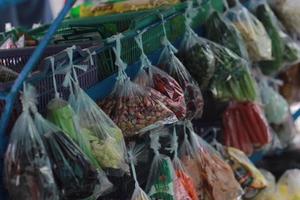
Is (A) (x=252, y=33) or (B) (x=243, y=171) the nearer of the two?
(B) (x=243, y=171)

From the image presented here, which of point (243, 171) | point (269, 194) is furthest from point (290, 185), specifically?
point (243, 171)

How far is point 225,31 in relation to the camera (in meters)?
2.22

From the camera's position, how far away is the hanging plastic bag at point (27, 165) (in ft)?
4.36

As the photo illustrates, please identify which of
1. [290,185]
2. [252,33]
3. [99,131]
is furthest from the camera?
[290,185]

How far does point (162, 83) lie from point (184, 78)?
12 cm

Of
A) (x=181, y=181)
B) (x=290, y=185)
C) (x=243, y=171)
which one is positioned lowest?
(x=290, y=185)

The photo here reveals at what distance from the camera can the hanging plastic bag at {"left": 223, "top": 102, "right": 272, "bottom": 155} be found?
2320 millimetres

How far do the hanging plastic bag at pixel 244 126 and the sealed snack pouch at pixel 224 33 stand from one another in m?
0.22

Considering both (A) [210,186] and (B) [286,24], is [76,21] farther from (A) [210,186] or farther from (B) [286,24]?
(B) [286,24]

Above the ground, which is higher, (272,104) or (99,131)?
(99,131)

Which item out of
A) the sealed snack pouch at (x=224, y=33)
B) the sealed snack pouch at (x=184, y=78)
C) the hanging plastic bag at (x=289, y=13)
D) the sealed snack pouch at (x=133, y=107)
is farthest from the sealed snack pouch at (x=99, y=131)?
the hanging plastic bag at (x=289, y=13)

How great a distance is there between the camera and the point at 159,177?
1.76 meters

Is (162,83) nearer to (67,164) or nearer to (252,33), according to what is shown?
(67,164)

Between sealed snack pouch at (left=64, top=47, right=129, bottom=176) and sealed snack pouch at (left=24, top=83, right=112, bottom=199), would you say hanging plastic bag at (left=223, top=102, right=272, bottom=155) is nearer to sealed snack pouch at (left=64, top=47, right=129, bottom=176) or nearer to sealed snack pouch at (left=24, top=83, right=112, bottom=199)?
sealed snack pouch at (left=64, top=47, right=129, bottom=176)
